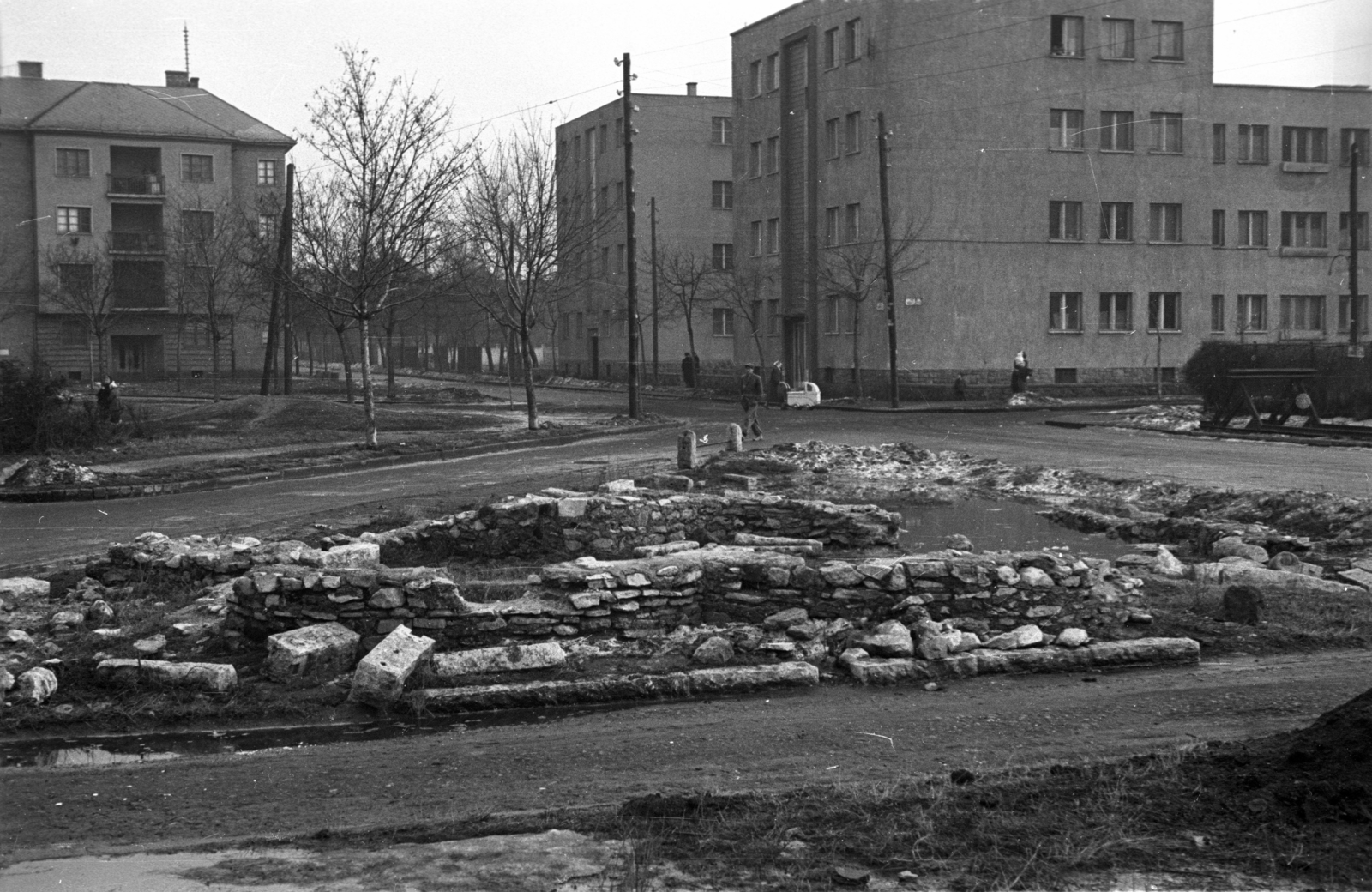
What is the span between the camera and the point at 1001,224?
4941cm

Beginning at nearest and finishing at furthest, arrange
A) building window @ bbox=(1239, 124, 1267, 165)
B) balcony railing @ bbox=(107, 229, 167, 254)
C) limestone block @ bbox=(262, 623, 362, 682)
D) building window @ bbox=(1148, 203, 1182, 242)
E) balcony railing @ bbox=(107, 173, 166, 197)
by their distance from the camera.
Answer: limestone block @ bbox=(262, 623, 362, 682)
building window @ bbox=(1148, 203, 1182, 242)
balcony railing @ bbox=(107, 173, 166, 197)
balcony railing @ bbox=(107, 229, 167, 254)
building window @ bbox=(1239, 124, 1267, 165)

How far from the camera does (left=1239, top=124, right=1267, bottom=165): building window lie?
2253 inches

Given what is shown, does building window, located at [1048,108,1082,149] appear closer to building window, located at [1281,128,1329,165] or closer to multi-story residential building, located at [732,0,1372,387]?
multi-story residential building, located at [732,0,1372,387]

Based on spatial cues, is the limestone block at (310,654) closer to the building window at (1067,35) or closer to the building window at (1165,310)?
the building window at (1067,35)

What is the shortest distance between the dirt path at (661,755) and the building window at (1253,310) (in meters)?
49.0

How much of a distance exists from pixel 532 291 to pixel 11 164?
14.3m

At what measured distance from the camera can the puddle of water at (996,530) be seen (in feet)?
51.5

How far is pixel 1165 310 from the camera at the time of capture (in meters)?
51.9

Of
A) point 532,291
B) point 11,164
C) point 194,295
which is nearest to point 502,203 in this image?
point 532,291

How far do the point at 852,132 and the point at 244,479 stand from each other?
111ft

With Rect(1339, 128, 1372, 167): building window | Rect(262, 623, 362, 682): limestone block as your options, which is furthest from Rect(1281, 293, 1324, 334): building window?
Rect(262, 623, 362, 682): limestone block

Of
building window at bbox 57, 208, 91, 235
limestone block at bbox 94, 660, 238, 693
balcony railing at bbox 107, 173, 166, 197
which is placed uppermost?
balcony railing at bbox 107, 173, 166, 197

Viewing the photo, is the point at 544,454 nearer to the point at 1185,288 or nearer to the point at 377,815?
the point at 377,815

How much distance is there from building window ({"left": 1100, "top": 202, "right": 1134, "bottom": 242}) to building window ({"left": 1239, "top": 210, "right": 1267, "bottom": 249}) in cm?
865
